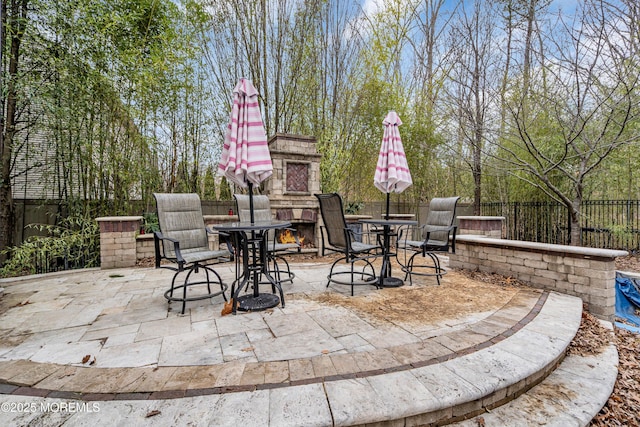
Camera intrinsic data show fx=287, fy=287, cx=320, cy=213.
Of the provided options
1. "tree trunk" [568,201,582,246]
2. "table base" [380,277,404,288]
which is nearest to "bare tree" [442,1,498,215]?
"tree trunk" [568,201,582,246]

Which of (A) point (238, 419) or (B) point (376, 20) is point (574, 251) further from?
(B) point (376, 20)

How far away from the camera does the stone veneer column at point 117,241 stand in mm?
4133

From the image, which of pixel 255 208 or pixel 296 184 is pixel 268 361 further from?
pixel 296 184

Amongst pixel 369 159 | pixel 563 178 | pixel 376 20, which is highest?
pixel 376 20

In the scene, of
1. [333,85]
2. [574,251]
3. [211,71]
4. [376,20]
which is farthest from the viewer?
[376,20]

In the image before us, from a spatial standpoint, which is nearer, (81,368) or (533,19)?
(81,368)

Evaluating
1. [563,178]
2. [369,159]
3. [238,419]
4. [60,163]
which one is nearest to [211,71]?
[60,163]

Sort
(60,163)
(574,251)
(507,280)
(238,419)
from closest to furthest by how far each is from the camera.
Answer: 1. (238,419)
2. (574,251)
3. (507,280)
4. (60,163)

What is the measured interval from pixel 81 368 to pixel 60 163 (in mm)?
4072

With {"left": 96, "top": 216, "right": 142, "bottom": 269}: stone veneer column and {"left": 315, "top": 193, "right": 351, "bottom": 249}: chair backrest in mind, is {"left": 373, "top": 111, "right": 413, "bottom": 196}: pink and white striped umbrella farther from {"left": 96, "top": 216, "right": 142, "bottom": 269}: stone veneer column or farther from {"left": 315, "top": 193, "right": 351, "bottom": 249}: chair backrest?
{"left": 96, "top": 216, "right": 142, "bottom": 269}: stone veneer column

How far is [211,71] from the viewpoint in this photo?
582 cm

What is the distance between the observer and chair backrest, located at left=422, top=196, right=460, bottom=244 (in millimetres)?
3594

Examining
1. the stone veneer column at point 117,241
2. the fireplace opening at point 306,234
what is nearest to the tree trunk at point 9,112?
the stone veneer column at point 117,241

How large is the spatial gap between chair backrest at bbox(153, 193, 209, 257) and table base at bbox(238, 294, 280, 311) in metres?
0.79
